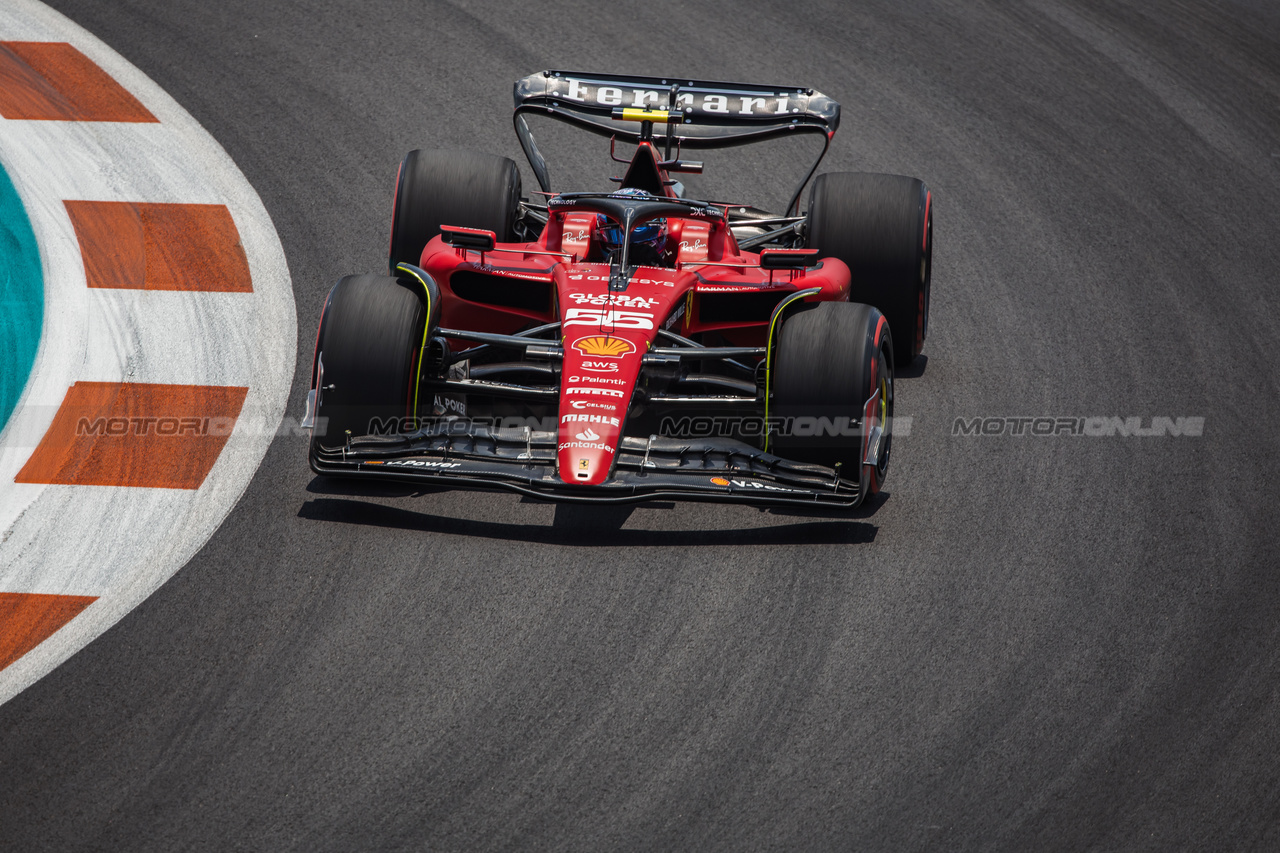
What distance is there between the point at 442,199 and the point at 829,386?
3025 mm

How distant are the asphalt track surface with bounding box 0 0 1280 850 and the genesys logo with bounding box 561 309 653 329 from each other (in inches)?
36.1

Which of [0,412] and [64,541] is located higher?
[0,412]

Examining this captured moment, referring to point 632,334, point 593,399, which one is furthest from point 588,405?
point 632,334

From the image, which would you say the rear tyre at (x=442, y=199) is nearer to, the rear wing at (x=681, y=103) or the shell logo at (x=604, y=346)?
the rear wing at (x=681, y=103)

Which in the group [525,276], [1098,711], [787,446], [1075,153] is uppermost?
[1075,153]

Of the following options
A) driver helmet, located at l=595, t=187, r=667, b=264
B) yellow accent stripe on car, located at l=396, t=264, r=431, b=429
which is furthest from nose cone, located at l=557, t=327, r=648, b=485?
driver helmet, located at l=595, t=187, r=667, b=264

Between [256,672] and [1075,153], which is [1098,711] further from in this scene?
[1075,153]

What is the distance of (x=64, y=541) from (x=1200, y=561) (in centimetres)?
535

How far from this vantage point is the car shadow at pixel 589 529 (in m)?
6.49

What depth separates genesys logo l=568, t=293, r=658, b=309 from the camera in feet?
22.7

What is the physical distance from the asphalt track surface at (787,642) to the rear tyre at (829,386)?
16.0 inches

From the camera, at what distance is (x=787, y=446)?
6.49 meters

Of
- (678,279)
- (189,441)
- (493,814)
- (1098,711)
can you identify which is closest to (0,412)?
(189,441)
